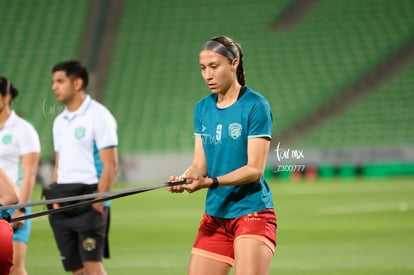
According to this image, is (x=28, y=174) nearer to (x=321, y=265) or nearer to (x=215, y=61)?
(x=215, y=61)

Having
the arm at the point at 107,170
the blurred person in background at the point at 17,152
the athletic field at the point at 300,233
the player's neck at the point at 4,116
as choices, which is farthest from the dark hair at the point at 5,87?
the athletic field at the point at 300,233

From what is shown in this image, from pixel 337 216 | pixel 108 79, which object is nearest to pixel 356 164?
pixel 108 79

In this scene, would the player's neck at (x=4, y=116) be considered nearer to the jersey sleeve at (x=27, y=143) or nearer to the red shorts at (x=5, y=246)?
the jersey sleeve at (x=27, y=143)

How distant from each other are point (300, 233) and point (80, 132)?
787 cm

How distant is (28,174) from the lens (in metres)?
8.32

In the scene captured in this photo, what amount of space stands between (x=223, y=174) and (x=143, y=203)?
1705cm

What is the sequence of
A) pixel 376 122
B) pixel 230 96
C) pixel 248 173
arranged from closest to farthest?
pixel 248 173 → pixel 230 96 → pixel 376 122

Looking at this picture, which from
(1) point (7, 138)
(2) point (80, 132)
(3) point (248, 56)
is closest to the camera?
(1) point (7, 138)

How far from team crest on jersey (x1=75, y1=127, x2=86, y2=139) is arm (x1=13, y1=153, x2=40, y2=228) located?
1.47 ft

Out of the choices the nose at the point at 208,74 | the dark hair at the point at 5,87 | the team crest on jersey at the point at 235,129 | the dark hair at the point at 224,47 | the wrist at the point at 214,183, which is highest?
the dark hair at the point at 5,87

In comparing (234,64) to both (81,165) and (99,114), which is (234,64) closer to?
(99,114)

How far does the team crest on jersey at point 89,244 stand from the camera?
861cm

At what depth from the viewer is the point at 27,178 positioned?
8.27m

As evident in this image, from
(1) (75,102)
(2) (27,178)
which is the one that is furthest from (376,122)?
(2) (27,178)
